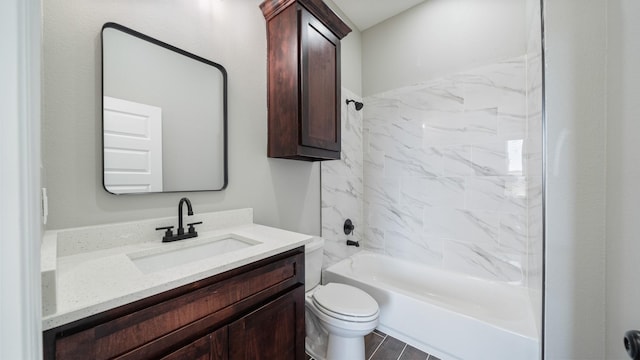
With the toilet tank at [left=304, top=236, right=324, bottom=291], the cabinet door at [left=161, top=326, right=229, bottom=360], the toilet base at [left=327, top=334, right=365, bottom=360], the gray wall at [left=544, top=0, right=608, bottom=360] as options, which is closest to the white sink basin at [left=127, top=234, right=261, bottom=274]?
the cabinet door at [left=161, top=326, right=229, bottom=360]

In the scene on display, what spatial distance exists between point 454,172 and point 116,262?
2.31 m

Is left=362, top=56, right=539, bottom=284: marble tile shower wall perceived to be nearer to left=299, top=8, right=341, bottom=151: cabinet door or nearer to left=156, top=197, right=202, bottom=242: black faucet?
left=299, top=8, right=341, bottom=151: cabinet door

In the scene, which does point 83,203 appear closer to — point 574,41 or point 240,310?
point 240,310

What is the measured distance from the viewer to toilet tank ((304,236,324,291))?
1606 millimetres

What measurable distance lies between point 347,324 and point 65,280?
123 centimetres

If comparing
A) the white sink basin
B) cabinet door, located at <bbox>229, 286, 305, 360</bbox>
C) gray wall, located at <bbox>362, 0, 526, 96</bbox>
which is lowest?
cabinet door, located at <bbox>229, 286, 305, 360</bbox>

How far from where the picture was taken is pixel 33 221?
357mm

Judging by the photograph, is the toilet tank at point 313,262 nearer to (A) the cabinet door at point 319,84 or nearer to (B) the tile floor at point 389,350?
(B) the tile floor at point 389,350

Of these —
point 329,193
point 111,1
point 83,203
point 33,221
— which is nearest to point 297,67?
point 111,1

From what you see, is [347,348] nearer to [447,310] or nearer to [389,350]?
[389,350]

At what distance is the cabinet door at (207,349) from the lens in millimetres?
726

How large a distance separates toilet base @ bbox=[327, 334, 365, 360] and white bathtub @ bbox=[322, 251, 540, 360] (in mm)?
427

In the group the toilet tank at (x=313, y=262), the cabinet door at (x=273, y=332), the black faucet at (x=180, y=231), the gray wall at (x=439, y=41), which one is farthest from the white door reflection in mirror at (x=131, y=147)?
the gray wall at (x=439, y=41)

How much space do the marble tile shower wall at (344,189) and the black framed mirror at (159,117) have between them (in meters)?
1.01
